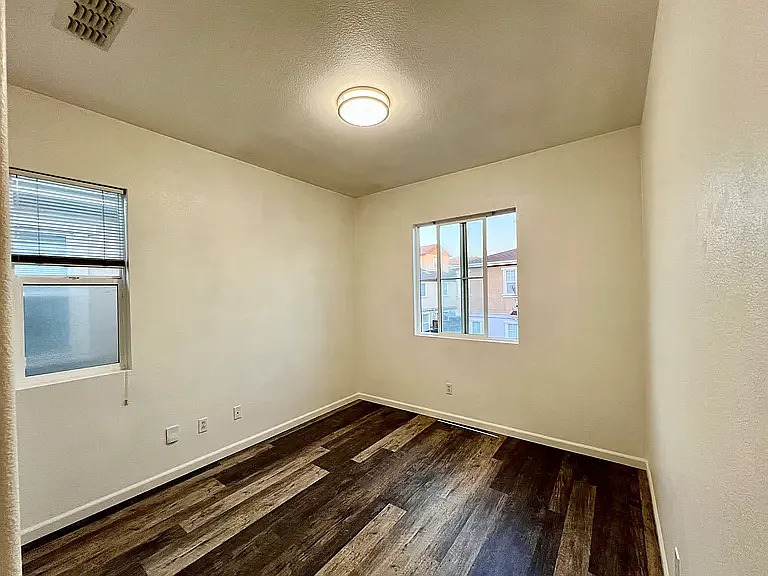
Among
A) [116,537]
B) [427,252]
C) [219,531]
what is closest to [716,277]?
[219,531]

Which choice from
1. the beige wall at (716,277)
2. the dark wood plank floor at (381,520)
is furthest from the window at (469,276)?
the beige wall at (716,277)

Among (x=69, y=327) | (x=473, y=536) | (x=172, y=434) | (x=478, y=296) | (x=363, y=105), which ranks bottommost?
(x=473, y=536)

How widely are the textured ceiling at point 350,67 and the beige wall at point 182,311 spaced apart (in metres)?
0.28

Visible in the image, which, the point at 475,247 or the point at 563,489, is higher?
the point at 475,247

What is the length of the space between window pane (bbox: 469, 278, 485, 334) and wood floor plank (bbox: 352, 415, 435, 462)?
1049 mm

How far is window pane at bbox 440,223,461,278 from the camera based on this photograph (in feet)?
12.0

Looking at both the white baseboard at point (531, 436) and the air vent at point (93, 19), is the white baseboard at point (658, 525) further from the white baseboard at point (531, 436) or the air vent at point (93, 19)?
the air vent at point (93, 19)

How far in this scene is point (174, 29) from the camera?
1612 mm

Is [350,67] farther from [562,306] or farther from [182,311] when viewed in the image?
[562,306]

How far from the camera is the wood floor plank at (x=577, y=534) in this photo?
1.75 meters

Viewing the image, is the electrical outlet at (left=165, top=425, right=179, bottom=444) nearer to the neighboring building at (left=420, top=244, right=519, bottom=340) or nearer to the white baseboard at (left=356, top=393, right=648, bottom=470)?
the white baseboard at (left=356, top=393, right=648, bottom=470)

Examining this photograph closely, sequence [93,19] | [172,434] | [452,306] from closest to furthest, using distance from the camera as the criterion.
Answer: [93,19]
[172,434]
[452,306]

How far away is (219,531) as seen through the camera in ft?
6.69

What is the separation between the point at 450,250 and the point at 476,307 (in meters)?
0.66
